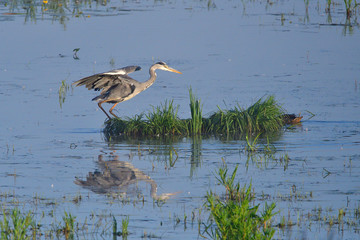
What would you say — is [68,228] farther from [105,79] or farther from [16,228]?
[105,79]

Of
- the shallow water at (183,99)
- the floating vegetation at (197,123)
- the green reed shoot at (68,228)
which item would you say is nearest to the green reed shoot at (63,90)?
the shallow water at (183,99)

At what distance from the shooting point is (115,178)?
9133 millimetres

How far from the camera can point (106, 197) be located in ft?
26.8

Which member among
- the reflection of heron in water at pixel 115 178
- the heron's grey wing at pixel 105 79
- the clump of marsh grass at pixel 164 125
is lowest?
the reflection of heron in water at pixel 115 178

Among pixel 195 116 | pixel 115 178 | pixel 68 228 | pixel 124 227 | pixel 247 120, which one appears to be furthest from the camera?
pixel 247 120

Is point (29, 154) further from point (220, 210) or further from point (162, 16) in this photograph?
point (162, 16)

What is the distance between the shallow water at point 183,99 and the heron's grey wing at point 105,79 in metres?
0.65

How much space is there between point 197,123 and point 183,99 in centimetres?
227

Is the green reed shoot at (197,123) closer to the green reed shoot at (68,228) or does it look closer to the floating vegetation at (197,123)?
the floating vegetation at (197,123)

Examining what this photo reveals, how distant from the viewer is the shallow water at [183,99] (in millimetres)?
8134

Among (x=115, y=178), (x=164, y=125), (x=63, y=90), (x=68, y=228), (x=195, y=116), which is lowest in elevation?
(x=68, y=228)

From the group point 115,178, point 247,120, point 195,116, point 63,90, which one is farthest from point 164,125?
point 63,90

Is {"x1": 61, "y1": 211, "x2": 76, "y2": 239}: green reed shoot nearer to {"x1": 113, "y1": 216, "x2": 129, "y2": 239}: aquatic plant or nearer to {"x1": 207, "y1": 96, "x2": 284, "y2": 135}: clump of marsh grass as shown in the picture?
{"x1": 113, "y1": 216, "x2": 129, "y2": 239}: aquatic plant

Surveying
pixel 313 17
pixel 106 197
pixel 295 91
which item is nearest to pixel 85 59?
pixel 295 91
